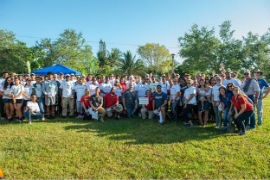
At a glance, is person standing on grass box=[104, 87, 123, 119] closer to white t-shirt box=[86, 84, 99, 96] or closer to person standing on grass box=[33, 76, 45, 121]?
white t-shirt box=[86, 84, 99, 96]

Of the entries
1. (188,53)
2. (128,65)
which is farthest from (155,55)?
(188,53)

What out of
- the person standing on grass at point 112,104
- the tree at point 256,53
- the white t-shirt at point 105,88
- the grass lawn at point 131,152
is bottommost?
the grass lawn at point 131,152

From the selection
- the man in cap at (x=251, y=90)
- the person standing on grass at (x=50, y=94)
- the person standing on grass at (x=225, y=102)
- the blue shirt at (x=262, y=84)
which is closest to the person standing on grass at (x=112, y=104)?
the person standing on grass at (x=50, y=94)

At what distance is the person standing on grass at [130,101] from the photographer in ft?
32.4

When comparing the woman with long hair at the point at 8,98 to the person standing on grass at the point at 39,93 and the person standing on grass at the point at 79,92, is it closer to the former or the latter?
the person standing on grass at the point at 39,93

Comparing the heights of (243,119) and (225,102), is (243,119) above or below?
below

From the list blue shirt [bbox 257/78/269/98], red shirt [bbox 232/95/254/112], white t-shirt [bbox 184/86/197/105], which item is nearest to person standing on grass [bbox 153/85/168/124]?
white t-shirt [bbox 184/86/197/105]

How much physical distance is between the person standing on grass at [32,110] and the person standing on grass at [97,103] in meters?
2.14

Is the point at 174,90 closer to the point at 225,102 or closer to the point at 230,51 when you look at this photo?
the point at 225,102

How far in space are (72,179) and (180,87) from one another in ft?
19.5

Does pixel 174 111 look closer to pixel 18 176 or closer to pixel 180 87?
pixel 180 87

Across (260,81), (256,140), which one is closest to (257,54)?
(260,81)

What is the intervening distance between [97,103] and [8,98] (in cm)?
354

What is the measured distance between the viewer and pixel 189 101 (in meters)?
8.33
